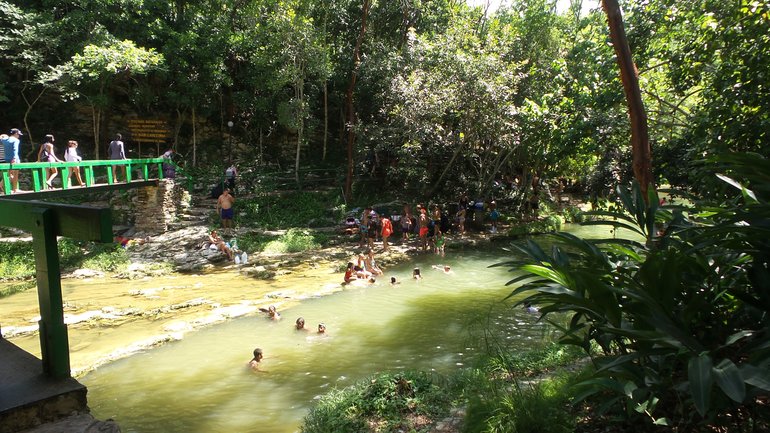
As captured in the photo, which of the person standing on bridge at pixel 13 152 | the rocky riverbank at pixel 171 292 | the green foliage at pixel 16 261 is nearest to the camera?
the rocky riverbank at pixel 171 292

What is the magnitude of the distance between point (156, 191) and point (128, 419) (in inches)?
467

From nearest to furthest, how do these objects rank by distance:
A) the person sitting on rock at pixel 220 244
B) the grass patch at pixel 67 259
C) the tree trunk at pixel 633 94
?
the tree trunk at pixel 633 94
the grass patch at pixel 67 259
the person sitting on rock at pixel 220 244

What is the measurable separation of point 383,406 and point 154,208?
1411cm

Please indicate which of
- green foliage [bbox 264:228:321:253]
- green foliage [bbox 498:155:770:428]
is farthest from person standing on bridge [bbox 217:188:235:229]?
green foliage [bbox 498:155:770:428]

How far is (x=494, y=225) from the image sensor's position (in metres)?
18.3

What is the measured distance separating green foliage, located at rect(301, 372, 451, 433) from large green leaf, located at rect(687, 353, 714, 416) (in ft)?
9.95

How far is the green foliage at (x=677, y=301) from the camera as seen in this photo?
214cm

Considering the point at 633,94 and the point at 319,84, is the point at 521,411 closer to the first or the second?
the point at 633,94

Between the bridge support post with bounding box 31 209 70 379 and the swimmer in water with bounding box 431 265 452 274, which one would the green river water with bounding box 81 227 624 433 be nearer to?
the swimmer in water with bounding box 431 265 452 274

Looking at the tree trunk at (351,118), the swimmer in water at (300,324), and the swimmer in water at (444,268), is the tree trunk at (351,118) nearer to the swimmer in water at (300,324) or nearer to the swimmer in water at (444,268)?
the swimmer in water at (444,268)

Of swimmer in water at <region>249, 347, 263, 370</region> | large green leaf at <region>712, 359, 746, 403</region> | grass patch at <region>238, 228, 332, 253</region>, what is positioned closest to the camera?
large green leaf at <region>712, 359, 746, 403</region>

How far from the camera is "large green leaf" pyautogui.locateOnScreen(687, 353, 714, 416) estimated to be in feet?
5.47

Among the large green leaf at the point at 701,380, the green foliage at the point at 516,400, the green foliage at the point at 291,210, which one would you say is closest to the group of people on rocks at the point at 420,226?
the green foliage at the point at 291,210

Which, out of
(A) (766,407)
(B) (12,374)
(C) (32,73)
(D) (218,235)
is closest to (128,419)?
(B) (12,374)
